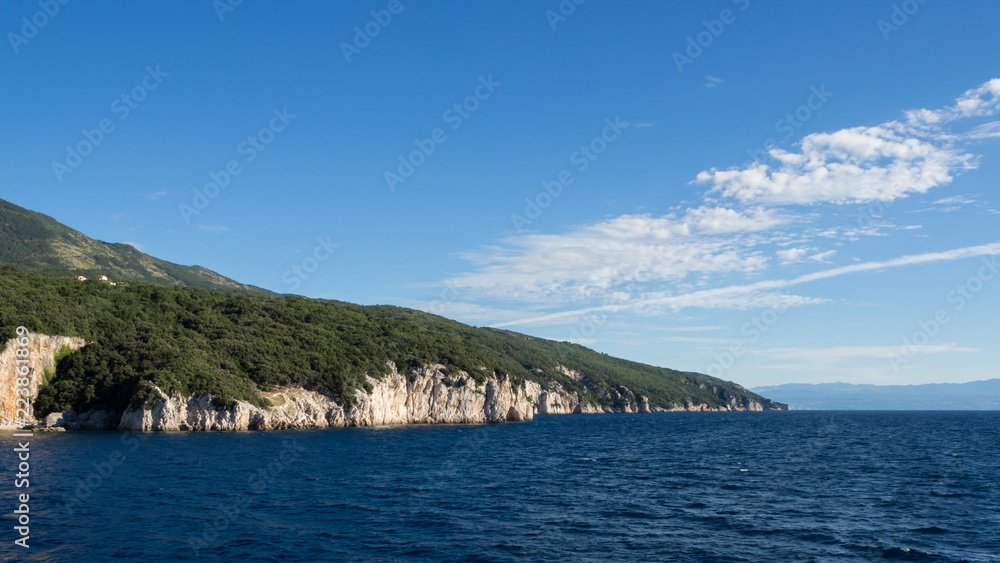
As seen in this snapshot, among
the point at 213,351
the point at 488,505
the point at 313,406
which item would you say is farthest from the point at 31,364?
the point at 488,505

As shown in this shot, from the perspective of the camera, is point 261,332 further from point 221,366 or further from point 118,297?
point 118,297

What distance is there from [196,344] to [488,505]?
79.8 meters

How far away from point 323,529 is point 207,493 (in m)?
12.2

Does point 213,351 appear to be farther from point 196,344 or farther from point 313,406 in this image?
point 313,406

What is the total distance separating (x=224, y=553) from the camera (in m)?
23.8

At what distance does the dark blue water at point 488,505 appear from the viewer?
25.2 m

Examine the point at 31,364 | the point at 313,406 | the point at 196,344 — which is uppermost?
the point at 196,344

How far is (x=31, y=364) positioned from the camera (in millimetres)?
77812

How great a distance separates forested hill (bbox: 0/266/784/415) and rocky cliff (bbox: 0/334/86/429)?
1.21 meters

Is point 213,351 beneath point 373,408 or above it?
above

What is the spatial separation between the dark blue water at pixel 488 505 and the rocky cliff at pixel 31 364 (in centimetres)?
1174

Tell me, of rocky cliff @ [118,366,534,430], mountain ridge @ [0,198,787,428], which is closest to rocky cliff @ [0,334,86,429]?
mountain ridge @ [0,198,787,428]

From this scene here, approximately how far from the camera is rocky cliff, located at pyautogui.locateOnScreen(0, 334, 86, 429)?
71.9m

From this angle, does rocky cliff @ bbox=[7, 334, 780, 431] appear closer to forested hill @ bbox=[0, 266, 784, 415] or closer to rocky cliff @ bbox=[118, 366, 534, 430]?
rocky cliff @ bbox=[118, 366, 534, 430]
